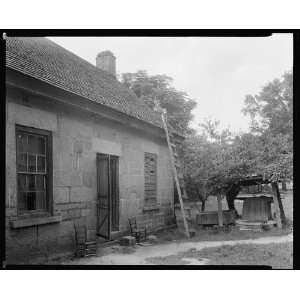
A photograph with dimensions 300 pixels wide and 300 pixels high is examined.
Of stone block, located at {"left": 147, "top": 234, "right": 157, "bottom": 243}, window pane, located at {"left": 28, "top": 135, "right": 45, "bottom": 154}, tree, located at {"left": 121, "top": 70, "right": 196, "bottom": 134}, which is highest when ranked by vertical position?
tree, located at {"left": 121, "top": 70, "right": 196, "bottom": 134}

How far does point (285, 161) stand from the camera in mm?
11477

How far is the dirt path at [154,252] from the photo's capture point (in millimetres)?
7924

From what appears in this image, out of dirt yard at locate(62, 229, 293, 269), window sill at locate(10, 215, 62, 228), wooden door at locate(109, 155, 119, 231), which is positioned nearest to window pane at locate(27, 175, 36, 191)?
window sill at locate(10, 215, 62, 228)

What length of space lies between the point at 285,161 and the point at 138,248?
17.7 ft

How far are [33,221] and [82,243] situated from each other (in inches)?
63.0

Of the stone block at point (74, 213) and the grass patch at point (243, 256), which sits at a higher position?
the stone block at point (74, 213)

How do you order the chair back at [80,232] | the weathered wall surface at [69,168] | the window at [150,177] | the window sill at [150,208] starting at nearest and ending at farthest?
the weathered wall surface at [69,168], the chair back at [80,232], the window sill at [150,208], the window at [150,177]

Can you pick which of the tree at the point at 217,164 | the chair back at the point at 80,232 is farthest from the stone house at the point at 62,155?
the tree at the point at 217,164

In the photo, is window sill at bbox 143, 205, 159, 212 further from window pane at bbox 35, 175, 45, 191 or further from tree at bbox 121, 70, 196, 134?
tree at bbox 121, 70, 196, 134

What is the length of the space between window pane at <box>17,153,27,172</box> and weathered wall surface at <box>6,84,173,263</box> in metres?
0.26

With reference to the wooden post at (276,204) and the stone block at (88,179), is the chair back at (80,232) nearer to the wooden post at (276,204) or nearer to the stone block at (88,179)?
the stone block at (88,179)

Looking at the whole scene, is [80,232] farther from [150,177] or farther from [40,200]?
[150,177]

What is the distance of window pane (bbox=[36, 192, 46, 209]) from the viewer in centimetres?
759

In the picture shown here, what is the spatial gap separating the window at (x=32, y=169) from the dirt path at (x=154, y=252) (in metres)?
1.53
